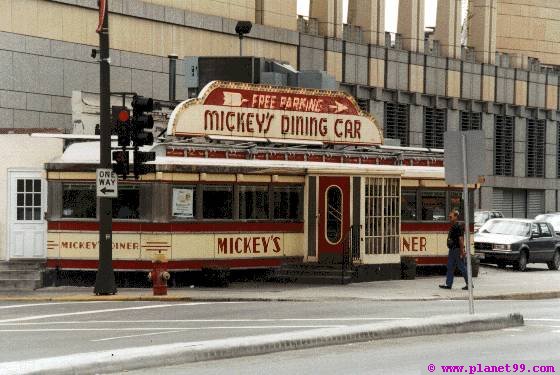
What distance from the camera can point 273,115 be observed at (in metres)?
32.4

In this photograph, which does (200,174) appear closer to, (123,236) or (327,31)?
(123,236)

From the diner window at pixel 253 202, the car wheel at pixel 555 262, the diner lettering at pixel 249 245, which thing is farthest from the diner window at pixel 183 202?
the car wheel at pixel 555 262

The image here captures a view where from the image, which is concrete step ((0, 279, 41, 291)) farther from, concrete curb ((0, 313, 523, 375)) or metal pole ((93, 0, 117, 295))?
concrete curb ((0, 313, 523, 375))

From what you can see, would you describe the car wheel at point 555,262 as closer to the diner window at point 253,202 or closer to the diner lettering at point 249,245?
the diner lettering at point 249,245

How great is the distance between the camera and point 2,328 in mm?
20984

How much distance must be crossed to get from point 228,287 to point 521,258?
12.8 m

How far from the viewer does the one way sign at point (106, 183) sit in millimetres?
27719

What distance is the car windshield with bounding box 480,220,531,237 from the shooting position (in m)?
40.8

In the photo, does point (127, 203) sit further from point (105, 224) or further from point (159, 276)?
point (159, 276)

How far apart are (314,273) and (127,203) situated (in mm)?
5194

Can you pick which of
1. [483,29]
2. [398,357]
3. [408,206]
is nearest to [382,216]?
[408,206]

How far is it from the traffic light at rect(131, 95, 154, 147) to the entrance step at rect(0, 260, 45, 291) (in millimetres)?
5303

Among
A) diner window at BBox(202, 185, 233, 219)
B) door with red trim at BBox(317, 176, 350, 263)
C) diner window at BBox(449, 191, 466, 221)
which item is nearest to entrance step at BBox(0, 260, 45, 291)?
diner window at BBox(202, 185, 233, 219)

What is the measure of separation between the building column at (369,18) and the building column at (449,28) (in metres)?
4.49
